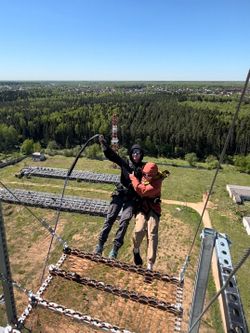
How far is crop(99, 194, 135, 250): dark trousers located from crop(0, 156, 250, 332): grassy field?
9.14 meters

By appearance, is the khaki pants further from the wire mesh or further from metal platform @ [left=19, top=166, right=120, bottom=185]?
metal platform @ [left=19, top=166, right=120, bottom=185]

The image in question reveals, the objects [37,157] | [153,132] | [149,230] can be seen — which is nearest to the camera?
[149,230]

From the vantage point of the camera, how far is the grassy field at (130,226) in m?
13.9

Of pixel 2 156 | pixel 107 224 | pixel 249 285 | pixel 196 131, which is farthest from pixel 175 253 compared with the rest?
pixel 2 156

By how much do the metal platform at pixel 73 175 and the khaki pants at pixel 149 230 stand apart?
21190 millimetres

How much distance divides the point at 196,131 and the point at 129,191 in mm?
36434

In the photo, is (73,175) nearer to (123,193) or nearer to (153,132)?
(153,132)

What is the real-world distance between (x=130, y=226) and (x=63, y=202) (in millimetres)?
7700

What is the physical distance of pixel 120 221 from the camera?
18.4 ft

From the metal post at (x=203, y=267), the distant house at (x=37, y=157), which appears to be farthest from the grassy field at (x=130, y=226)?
the metal post at (x=203, y=267)

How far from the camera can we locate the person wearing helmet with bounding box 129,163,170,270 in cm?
503

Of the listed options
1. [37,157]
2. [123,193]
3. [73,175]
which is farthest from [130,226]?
[37,157]

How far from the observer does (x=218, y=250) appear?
115 inches

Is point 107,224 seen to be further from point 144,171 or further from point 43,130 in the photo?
point 43,130
